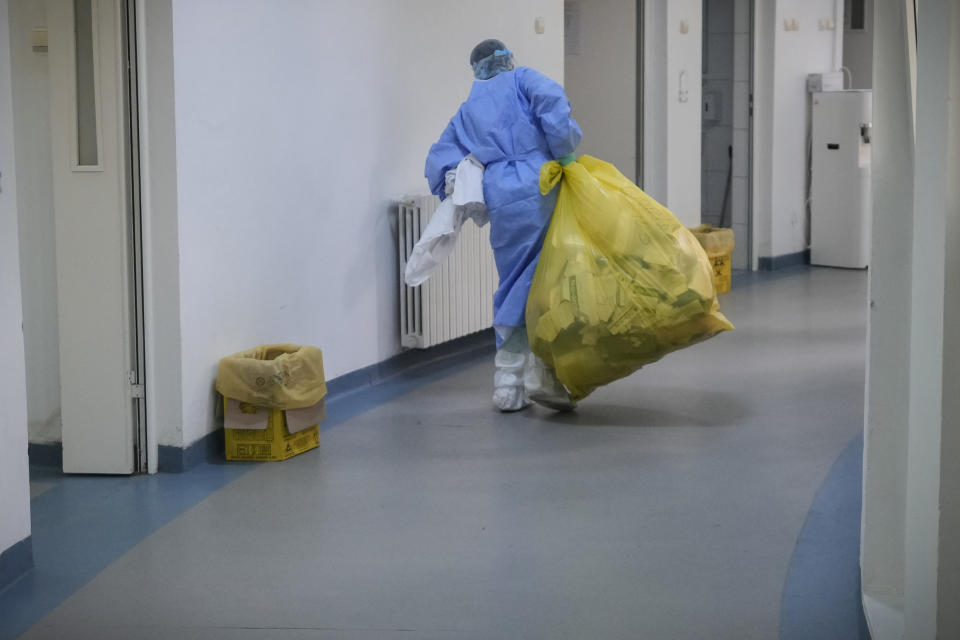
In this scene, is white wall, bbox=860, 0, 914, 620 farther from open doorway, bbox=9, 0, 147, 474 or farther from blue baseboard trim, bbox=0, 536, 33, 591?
open doorway, bbox=9, 0, 147, 474

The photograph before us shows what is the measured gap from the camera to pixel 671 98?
856cm

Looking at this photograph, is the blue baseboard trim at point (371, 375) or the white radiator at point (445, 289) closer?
the blue baseboard trim at point (371, 375)

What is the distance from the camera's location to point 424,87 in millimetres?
6156

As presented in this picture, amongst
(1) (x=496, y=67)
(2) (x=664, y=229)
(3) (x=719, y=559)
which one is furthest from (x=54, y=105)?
(3) (x=719, y=559)

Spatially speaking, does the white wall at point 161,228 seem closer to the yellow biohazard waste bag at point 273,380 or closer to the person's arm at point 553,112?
the yellow biohazard waste bag at point 273,380

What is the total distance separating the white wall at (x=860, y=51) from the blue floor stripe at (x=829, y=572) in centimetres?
822

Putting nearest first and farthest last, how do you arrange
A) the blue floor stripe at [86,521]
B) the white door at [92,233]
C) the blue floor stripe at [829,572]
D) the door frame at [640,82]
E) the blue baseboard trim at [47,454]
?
the blue floor stripe at [829,572]
the blue floor stripe at [86,521]
the white door at [92,233]
the blue baseboard trim at [47,454]
the door frame at [640,82]

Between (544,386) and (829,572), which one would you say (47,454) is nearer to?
(544,386)

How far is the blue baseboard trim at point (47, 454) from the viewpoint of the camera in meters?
4.55

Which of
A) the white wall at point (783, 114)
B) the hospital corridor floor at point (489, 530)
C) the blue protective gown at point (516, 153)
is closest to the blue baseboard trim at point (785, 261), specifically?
the white wall at point (783, 114)

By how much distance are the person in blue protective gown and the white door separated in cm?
138

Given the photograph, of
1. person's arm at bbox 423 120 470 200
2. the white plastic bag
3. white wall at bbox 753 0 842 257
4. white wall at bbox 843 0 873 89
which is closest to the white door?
the white plastic bag

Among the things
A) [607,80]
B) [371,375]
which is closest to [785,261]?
[607,80]

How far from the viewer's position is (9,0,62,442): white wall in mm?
4434
